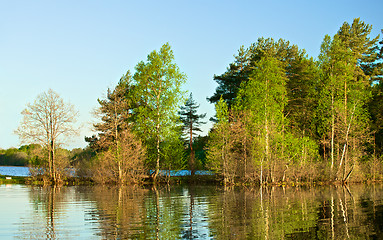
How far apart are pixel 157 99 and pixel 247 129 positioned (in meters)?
11.7

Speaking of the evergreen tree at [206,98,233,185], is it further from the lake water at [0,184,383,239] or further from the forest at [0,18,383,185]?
the lake water at [0,184,383,239]

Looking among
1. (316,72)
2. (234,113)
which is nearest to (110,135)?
(234,113)

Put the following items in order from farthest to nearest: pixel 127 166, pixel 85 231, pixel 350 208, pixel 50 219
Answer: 1. pixel 127 166
2. pixel 350 208
3. pixel 50 219
4. pixel 85 231

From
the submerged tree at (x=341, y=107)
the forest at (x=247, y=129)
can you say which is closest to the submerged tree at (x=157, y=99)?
the forest at (x=247, y=129)

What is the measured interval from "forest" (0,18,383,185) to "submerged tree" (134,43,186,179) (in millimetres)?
123

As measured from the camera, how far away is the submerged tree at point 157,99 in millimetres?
44406

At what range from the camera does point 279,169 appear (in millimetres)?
39125

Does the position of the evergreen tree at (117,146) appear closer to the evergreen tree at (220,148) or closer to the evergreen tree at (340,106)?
the evergreen tree at (220,148)

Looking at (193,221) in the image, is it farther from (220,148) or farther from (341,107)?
(341,107)

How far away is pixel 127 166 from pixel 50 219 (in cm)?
2517

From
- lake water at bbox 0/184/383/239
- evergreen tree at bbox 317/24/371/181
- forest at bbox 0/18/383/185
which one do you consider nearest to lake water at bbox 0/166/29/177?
forest at bbox 0/18/383/185

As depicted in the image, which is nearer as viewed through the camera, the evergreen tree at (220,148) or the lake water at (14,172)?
the evergreen tree at (220,148)

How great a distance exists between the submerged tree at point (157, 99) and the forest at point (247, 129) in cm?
12

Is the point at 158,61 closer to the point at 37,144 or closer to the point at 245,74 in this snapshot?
the point at 245,74
